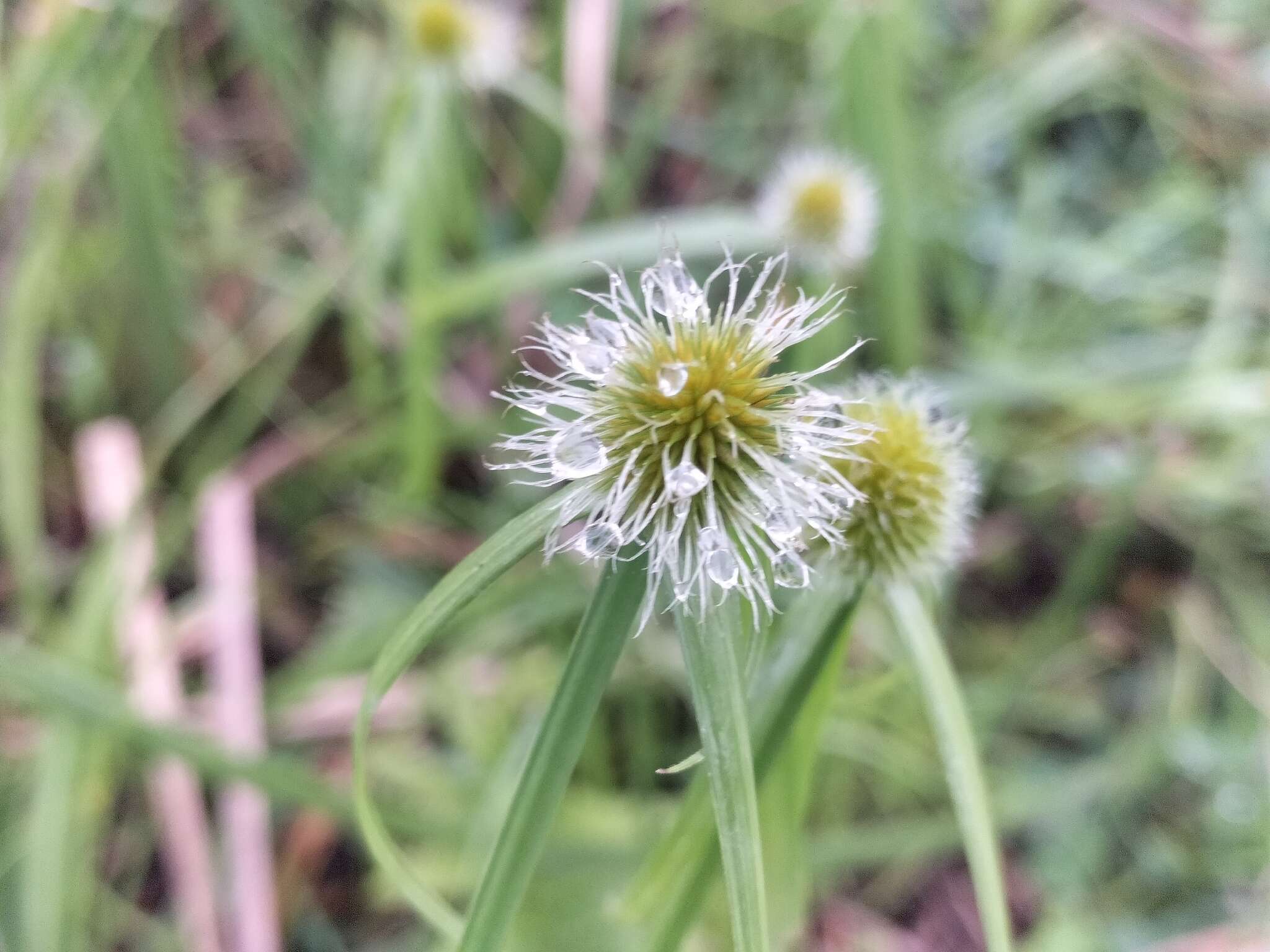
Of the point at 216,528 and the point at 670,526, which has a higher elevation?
the point at 216,528

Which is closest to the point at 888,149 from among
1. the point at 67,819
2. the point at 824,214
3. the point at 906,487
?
the point at 824,214

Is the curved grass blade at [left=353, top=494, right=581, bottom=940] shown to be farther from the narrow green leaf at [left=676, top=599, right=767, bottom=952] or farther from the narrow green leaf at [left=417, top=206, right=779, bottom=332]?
the narrow green leaf at [left=417, top=206, right=779, bottom=332]

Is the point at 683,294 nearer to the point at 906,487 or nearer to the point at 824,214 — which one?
the point at 906,487

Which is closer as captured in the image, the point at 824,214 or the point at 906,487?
the point at 906,487

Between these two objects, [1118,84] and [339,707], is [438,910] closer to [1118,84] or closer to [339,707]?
[339,707]

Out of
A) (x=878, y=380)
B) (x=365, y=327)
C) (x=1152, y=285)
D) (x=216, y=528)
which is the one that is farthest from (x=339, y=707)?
(x=1152, y=285)

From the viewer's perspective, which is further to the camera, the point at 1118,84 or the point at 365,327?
the point at 1118,84
